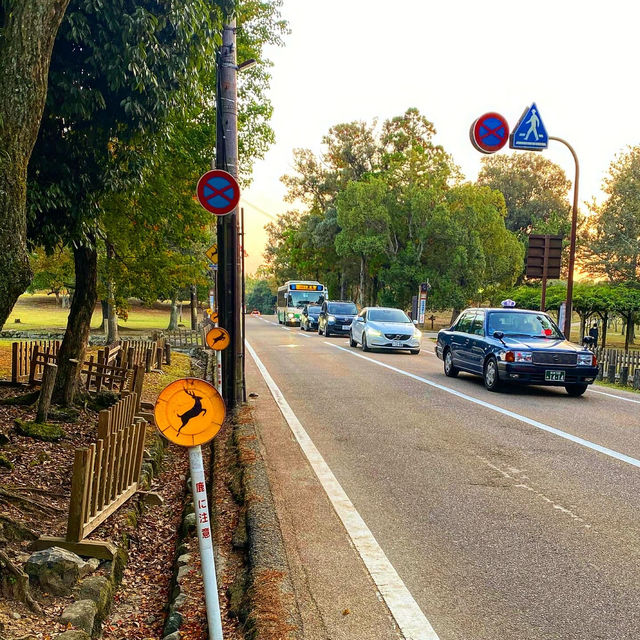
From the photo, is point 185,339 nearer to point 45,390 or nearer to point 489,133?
point 489,133

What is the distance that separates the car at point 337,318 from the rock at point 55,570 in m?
29.7

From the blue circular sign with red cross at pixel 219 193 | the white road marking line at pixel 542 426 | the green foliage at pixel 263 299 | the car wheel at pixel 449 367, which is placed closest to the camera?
the white road marking line at pixel 542 426

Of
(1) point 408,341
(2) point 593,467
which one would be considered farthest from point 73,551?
(1) point 408,341

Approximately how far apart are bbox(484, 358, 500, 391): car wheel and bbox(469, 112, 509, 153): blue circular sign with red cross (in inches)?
182

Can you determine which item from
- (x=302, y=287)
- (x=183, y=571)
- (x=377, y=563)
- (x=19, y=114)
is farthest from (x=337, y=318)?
(x=183, y=571)

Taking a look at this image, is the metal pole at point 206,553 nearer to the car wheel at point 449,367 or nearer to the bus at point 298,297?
the car wheel at point 449,367

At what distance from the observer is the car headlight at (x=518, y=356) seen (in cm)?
1252

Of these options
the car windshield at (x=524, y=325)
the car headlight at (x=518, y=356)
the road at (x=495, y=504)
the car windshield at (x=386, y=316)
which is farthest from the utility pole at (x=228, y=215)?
the car windshield at (x=386, y=316)

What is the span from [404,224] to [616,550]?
45.8 metres

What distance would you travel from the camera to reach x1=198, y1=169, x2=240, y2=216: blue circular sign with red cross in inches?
349

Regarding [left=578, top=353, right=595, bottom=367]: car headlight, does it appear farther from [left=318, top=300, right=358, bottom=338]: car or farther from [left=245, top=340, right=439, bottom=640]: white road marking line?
[left=318, top=300, right=358, bottom=338]: car

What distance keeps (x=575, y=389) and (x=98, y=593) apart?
11.0 metres

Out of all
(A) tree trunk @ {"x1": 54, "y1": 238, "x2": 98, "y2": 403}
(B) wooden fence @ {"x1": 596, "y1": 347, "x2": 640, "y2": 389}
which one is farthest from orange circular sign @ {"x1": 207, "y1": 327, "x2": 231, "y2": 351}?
(B) wooden fence @ {"x1": 596, "y1": 347, "x2": 640, "y2": 389}

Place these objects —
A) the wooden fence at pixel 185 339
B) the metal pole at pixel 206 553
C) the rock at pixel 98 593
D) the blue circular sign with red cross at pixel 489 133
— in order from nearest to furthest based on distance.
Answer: the metal pole at pixel 206 553
the rock at pixel 98 593
the blue circular sign with red cross at pixel 489 133
the wooden fence at pixel 185 339
